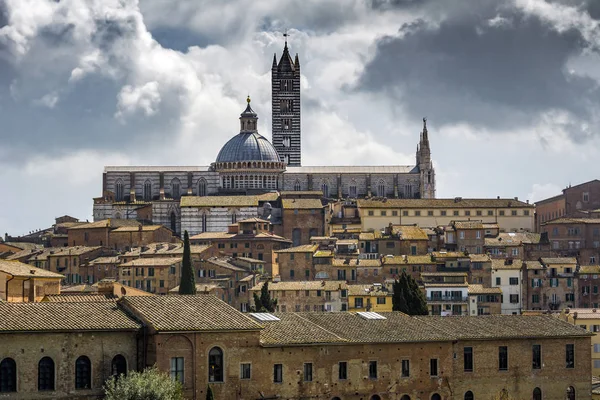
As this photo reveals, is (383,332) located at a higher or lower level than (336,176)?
lower

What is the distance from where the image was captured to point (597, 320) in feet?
229

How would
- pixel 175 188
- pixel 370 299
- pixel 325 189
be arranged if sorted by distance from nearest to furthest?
1. pixel 370 299
2. pixel 175 188
3. pixel 325 189

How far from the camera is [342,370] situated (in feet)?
144

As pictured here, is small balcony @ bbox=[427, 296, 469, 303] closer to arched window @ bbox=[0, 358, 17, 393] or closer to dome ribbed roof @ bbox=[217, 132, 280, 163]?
arched window @ bbox=[0, 358, 17, 393]

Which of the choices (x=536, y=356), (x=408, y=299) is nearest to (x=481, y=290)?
(x=408, y=299)

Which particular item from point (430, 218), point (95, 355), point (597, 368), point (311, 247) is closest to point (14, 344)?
point (95, 355)

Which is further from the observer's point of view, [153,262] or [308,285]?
[153,262]

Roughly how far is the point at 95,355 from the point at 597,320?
3579 cm

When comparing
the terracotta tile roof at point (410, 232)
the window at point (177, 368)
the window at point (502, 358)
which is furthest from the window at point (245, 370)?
the terracotta tile roof at point (410, 232)

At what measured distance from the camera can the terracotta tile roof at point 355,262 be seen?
8944cm

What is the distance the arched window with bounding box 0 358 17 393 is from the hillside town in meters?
0.04

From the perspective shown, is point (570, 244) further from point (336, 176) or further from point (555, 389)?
point (555, 389)

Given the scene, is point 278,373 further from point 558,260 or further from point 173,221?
point 173,221

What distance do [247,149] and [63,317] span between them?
289 ft
